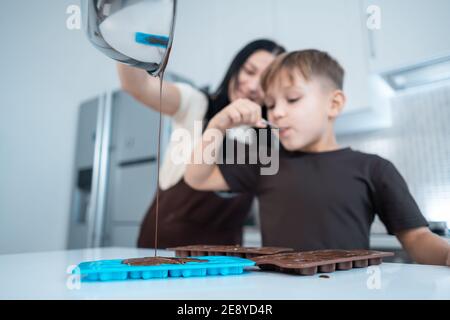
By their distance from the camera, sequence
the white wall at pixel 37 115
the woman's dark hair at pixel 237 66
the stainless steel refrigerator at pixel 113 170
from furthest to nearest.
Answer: the stainless steel refrigerator at pixel 113 170 → the white wall at pixel 37 115 → the woman's dark hair at pixel 237 66

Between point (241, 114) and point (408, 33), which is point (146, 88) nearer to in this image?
point (241, 114)

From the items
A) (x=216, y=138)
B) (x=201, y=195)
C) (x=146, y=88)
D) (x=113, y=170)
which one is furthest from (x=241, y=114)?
(x=113, y=170)

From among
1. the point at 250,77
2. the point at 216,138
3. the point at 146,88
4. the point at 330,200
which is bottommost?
the point at 330,200

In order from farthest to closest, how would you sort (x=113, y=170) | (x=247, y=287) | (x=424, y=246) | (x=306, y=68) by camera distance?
1. (x=113, y=170)
2. (x=306, y=68)
3. (x=424, y=246)
4. (x=247, y=287)

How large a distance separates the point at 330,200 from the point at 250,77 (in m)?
0.59

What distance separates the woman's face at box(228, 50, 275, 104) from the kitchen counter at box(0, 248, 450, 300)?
87cm

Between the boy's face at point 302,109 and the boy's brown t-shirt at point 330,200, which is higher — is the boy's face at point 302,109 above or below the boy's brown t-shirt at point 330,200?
above

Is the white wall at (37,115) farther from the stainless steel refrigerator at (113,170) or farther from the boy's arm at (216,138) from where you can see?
the boy's arm at (216,138)

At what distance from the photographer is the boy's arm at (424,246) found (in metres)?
0.61

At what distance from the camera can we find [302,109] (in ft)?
2.95

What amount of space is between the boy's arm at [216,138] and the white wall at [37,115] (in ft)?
3.32

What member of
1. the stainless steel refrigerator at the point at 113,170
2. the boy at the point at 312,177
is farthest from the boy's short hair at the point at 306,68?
the stainless steel refrigerator at the point at 113,170
